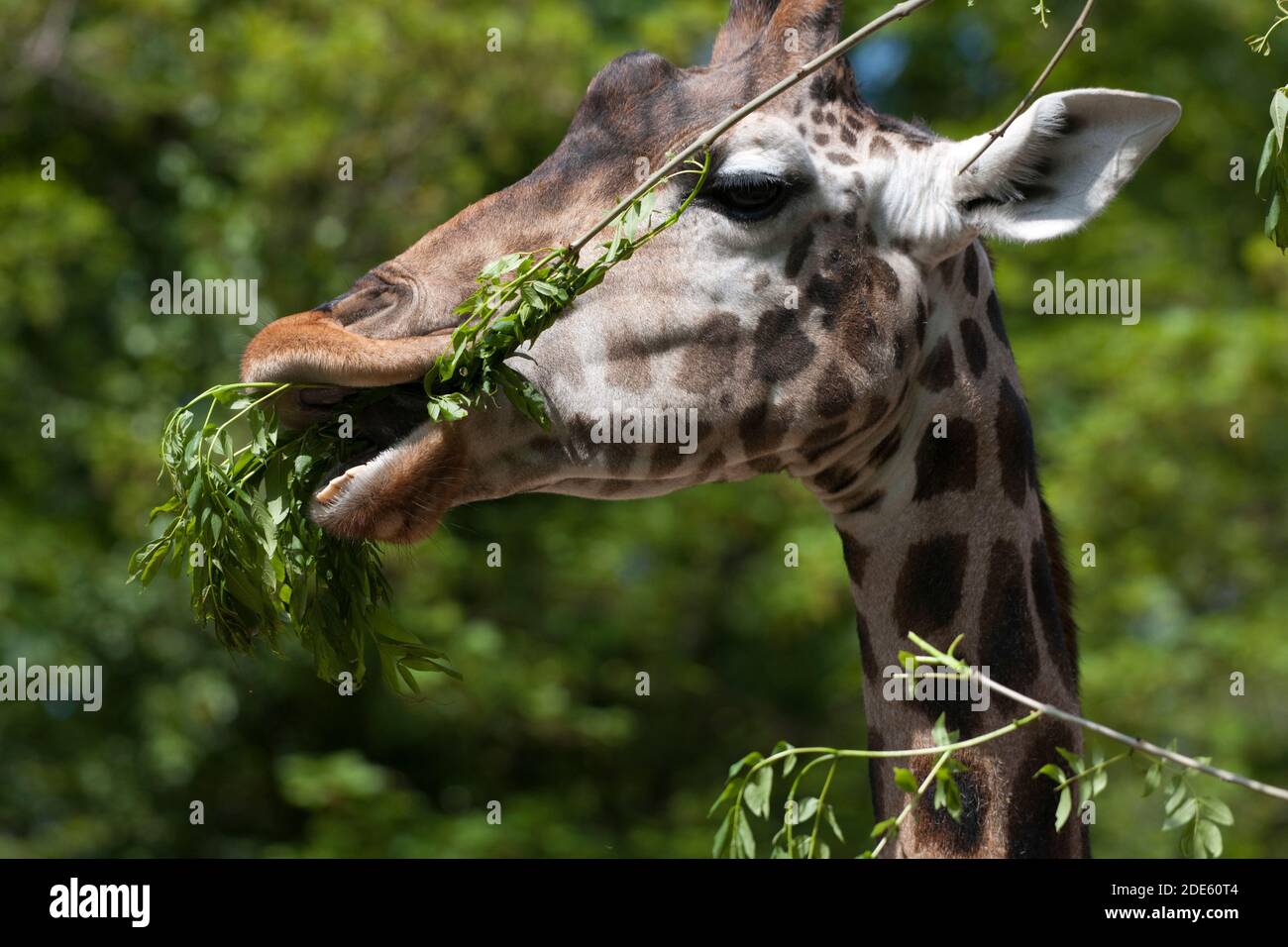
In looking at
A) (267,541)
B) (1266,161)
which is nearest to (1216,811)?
(1266,161)

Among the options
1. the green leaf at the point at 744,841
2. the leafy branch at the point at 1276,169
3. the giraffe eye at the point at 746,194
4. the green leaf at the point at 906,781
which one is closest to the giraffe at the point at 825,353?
the giraffe eye at the point at 746,194

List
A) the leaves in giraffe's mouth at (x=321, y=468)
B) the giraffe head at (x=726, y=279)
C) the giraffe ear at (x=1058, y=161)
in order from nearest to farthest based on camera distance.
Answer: the leaves in giraffe's mouth at (x=321, y=468), the giraffe head at (x=726, y=279), the giraffe ear at (x=1058, y=161)

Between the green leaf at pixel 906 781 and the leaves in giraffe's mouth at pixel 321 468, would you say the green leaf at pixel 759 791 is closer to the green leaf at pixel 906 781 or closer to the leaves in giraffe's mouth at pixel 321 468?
the green leaf at pixel 906 781

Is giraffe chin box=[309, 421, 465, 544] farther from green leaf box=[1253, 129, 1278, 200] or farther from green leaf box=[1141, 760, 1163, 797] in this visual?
green leaf box=[1253, 129, 1278, 200]

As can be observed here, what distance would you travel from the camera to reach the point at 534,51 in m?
10.1

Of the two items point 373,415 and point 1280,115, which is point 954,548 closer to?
point 1280,115

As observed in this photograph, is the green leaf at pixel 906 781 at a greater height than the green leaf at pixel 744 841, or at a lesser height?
greater

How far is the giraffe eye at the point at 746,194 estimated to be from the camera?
3410mm


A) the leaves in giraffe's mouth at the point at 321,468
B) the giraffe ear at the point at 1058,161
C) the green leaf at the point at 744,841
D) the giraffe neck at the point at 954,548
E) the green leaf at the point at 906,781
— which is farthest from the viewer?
the giraffe neck at the point at 954,548

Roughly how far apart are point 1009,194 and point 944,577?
87 centimetres

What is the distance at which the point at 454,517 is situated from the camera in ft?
30.6

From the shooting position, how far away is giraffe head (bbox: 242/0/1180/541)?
3242mm

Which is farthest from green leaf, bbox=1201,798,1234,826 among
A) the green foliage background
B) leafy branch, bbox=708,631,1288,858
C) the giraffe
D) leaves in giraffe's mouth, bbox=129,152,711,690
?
the green foliage background
